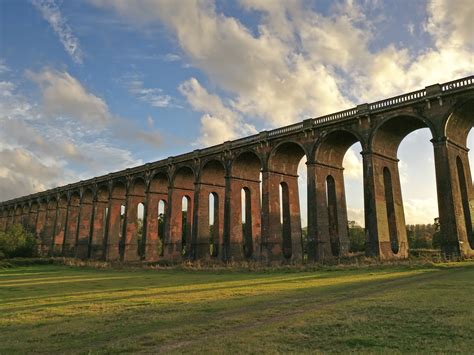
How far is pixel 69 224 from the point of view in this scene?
67.6 meters

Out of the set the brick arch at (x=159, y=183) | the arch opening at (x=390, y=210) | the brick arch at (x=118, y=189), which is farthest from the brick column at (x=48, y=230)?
the arch opening at (x=390, y=210)

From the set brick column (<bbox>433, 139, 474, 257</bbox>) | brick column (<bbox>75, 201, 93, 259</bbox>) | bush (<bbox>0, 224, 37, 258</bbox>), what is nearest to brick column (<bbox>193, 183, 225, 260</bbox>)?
brick column (<bbox>433, 139, 474, 257</bbox>)

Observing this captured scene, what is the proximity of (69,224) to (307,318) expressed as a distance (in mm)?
66091

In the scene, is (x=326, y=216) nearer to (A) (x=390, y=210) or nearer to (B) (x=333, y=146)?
(A) (x=390, y=210)

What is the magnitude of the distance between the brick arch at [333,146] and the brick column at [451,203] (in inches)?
311

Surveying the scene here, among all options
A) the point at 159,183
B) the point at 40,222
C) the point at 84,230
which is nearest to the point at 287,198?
the point at 159,183

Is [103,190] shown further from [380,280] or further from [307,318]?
[307,318]

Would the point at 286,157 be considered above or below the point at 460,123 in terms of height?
above

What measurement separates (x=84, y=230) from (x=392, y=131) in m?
51.0

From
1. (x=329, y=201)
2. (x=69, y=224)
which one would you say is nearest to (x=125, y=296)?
(x=329, y=201)

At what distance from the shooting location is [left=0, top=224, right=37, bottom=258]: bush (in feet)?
188

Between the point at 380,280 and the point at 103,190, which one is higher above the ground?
the point at 103,190

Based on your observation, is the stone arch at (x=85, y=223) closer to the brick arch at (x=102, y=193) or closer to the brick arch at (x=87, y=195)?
the brick arch at (x=87, y=195)

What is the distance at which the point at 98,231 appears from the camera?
60812 mm
